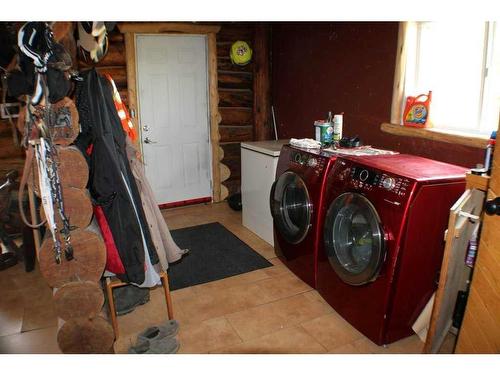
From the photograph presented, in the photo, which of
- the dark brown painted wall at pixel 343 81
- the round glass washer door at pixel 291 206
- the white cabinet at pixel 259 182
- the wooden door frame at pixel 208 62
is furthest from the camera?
the wooden door frame at pixel 208 62

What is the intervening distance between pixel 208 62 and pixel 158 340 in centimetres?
322

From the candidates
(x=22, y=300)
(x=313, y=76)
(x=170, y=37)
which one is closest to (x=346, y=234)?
(x=313, y=76)

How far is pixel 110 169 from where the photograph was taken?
197 centimetres

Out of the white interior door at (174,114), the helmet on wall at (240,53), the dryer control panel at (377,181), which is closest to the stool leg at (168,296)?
the dryer control panel at (377,181)

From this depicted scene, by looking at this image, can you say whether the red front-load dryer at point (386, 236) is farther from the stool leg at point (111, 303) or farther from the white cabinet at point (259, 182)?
the stool leg at point (111, 303)

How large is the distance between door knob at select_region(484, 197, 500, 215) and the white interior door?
3603mm

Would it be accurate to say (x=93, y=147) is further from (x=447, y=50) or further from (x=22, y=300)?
(x=447, y=50)

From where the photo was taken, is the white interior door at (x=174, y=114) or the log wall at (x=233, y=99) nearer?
the white interior door at (x=174, y=114)

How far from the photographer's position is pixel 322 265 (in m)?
2.60

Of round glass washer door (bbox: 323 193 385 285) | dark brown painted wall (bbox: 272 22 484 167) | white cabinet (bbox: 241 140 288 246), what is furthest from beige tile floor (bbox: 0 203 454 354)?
dark brown painted wall (bbox: 272 22 484 167)

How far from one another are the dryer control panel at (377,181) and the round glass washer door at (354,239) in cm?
8

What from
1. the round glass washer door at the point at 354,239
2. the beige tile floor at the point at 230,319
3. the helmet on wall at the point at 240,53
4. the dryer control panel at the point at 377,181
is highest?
the helmet on wall at the point at 240,53

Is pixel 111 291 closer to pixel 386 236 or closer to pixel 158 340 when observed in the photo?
pixel 158 340

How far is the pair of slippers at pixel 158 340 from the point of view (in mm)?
2137
